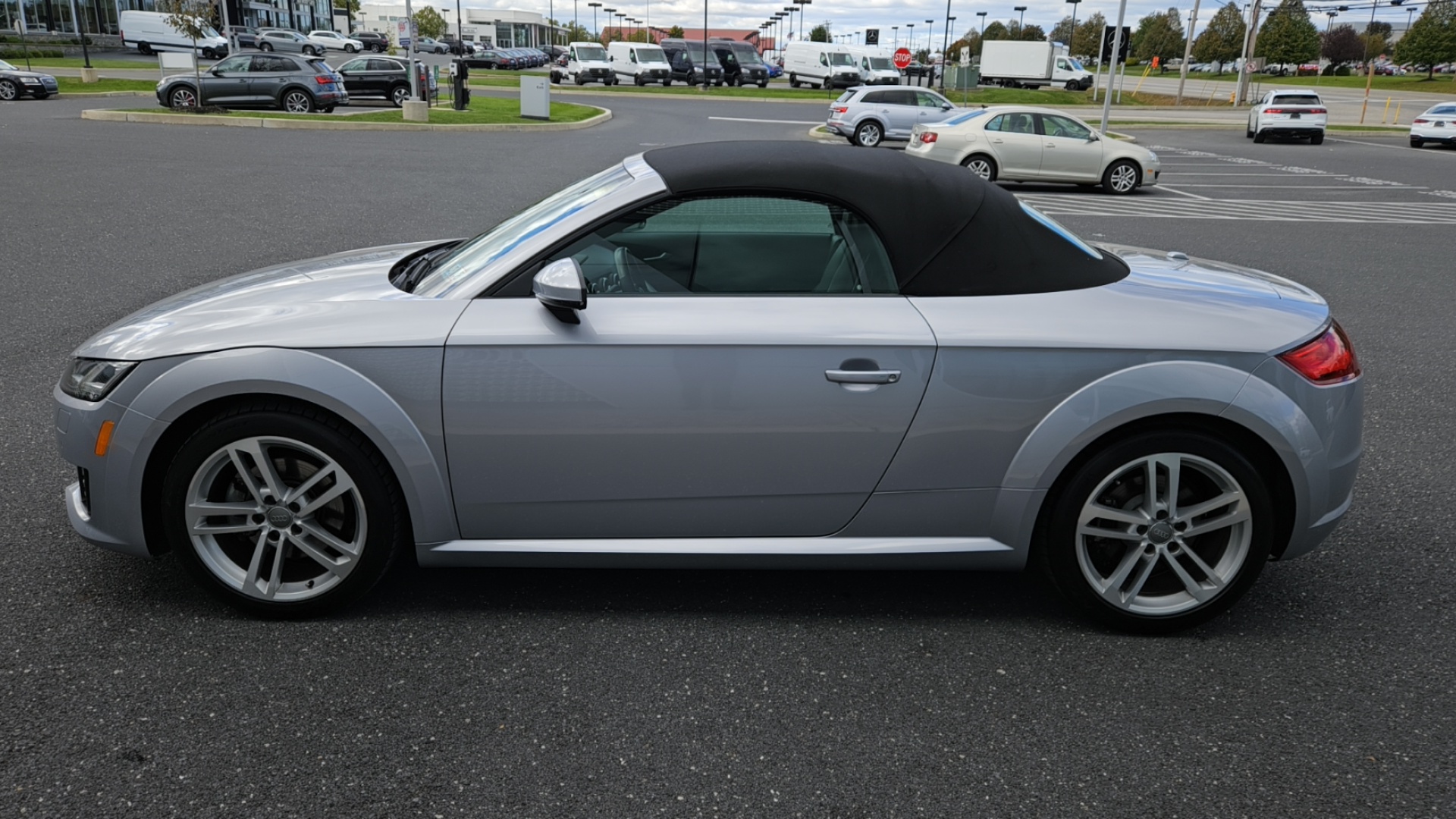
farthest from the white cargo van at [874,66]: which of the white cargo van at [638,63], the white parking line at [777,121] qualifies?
the white parking line at [777,121]

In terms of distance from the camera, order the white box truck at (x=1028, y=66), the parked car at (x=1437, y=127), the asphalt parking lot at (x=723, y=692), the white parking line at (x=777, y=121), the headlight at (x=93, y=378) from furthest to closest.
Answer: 1. the white box truck at (x=1028, y=66)
2. the white parking line at (x=777, y=121)
3. the parked car at (x=1437, y=127)
4. the headlight at (x=93, y=378)
5. the asphalt parking lot at (x=723, y=692)

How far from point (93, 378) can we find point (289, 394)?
681 millimetres

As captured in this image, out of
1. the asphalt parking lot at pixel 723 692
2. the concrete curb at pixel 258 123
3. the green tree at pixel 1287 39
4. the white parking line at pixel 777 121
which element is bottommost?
the asphalt parking lot at pixel 723 692

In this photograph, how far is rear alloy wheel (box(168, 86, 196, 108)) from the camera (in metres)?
26.2

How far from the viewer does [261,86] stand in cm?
2702

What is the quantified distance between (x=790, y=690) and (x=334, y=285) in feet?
6.51

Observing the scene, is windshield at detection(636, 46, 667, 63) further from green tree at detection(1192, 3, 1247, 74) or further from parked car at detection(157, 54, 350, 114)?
green tree at detection(1192, 3, 1247, 74)

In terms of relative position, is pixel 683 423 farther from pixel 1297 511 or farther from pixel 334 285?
pixel 1297 511

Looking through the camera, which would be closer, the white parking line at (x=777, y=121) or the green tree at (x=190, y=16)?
the green tree at (x=190, y=16)

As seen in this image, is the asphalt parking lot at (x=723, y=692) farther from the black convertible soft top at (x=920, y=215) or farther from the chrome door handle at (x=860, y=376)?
the chrome door handle at (x=860, y=376)

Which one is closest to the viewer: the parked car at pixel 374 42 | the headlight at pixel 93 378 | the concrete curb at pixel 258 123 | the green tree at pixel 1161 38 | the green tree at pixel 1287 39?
the headlight at pixel 93 378

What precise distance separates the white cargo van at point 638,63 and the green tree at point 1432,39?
6421 cm

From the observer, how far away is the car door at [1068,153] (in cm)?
1809

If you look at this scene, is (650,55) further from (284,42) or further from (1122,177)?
(1122,177)
